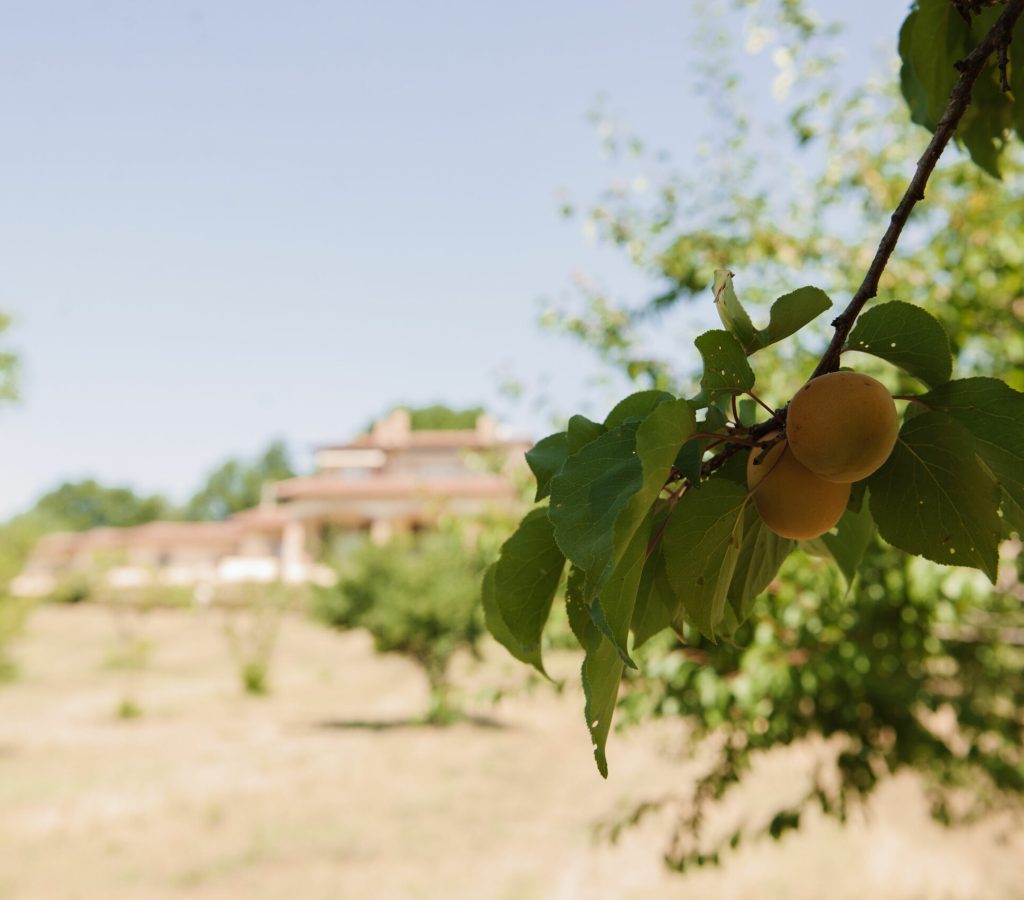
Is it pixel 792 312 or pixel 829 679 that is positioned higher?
pixel 792 312

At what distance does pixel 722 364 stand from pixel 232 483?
178ft

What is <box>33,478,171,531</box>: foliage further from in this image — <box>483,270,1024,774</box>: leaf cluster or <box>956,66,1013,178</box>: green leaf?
<box>483,270,1024,774</box>: leaf cluster

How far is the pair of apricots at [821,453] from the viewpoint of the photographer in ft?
1.75

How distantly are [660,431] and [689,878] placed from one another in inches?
249

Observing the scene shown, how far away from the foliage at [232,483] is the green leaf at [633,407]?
52.9 m

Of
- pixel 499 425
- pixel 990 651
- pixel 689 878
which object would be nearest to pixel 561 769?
pixel 689 878

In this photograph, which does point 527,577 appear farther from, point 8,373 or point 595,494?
point 8,373

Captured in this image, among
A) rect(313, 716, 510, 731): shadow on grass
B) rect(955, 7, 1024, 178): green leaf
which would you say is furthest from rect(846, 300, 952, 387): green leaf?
rect(313, 716, 510, 731): shadow on grass

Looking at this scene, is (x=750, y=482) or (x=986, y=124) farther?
(x=986, y=124)

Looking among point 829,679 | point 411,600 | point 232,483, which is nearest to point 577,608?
point 829,679

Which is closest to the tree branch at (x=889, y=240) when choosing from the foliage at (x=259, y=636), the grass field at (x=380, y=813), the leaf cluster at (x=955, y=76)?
the leaf cluster at (x=955, y=76)

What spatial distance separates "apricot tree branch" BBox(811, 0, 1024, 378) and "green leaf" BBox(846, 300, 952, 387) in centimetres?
2

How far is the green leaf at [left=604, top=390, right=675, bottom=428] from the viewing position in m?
0.57

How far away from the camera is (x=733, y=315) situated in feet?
1.91
